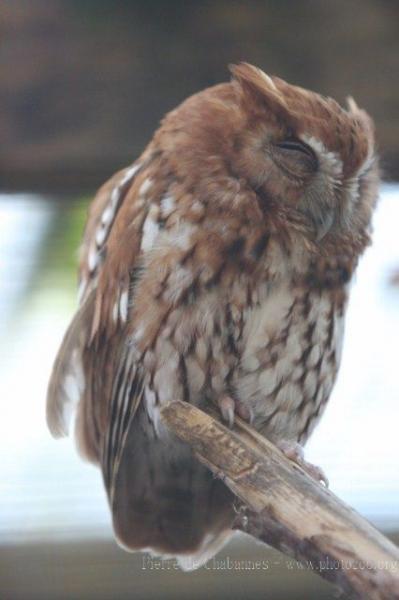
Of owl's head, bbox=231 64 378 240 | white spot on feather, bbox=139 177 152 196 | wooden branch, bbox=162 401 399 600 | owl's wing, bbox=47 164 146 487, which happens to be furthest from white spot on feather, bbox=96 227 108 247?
wooden branch, bbox=162 401 399 600

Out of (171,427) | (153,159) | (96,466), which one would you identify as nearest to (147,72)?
(153,159)

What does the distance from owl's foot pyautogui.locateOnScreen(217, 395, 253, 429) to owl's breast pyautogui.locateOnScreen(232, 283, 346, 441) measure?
0.02 m

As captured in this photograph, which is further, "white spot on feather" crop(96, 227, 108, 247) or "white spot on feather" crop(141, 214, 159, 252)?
"white spot on feather" crop(96, 227, 108, 247)

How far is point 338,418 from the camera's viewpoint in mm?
1687

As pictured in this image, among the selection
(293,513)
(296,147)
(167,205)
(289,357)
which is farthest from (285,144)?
(293,513)

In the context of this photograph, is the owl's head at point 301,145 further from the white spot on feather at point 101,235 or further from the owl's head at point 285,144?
the white spot on feather at point 101,235

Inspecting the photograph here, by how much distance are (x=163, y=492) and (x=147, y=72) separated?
2.23 ft

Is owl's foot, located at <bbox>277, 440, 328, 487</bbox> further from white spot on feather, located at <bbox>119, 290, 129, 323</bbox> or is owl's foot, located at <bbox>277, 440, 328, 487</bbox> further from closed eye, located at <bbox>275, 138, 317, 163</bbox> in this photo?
closed eye, located at <bbox>275, 138, 317, 163</bbox>

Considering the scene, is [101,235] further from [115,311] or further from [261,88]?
[261,88]

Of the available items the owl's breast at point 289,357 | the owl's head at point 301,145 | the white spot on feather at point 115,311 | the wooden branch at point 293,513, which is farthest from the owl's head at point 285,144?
the wooden branch at point 293,513

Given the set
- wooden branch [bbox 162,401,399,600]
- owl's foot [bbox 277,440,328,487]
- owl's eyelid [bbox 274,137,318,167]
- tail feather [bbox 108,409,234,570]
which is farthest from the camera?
tail feather [bbox 108,409,234,570]

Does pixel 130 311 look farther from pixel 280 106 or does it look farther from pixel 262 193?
pixel 280 106

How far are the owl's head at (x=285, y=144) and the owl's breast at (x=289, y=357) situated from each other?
0.37 feet

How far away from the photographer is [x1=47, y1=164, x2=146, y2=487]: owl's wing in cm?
149
